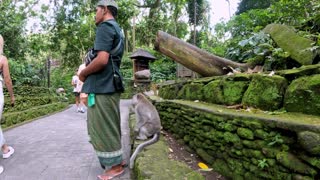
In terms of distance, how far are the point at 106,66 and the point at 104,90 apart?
229mm

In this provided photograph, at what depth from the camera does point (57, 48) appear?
17234 millimetres

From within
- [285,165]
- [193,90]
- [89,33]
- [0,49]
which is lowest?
[285,165]

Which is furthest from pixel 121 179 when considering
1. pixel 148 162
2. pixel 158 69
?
pixel 158 69

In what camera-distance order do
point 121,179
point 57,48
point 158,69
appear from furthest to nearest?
point 158,69 → point 57,48 → point 121,179

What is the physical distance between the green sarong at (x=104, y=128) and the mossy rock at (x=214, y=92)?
64.7 inches

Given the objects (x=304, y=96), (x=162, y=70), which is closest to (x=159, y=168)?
(x=304, y=96)

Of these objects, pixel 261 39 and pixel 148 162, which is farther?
pixel 261 39

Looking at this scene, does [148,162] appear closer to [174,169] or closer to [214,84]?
[174,169]

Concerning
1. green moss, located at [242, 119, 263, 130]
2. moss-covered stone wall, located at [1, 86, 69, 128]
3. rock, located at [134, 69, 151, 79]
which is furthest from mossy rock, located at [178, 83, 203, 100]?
rock, located at [134, 69, 151, 79]

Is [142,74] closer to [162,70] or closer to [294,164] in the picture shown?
[162,70]

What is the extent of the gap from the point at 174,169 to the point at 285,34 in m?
2.49

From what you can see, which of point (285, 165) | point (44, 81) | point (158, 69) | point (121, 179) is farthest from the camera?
point (158, 69)

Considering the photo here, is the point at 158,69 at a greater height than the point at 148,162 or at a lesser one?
greater

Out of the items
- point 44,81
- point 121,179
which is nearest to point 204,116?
point 121,179
